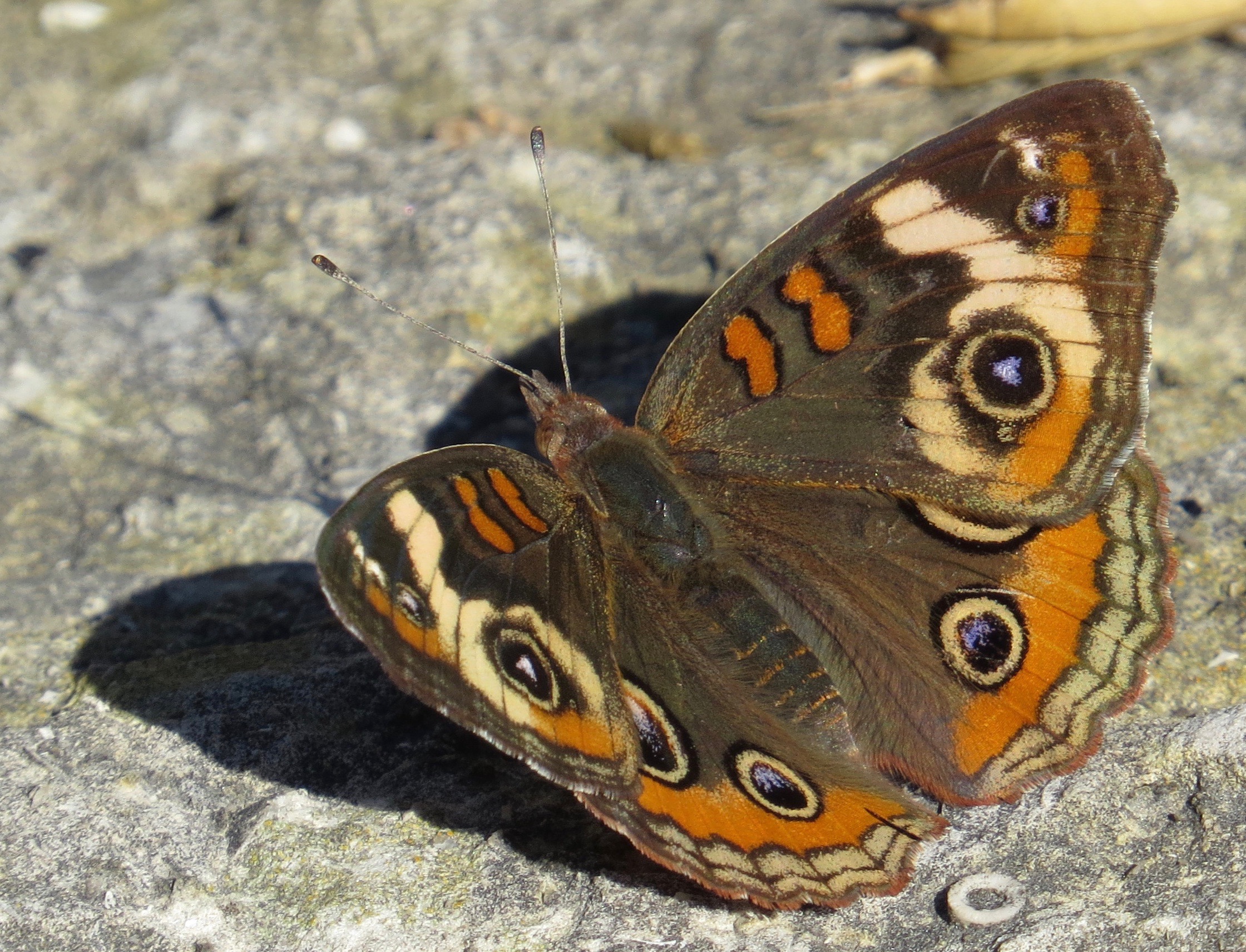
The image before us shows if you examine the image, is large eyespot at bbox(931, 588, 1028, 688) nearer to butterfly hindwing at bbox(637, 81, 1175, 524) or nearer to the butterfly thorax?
butterfly hindwing at bbox(637, 81, 1175, 524)

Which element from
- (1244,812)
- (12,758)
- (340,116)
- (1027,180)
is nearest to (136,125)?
(340,116)

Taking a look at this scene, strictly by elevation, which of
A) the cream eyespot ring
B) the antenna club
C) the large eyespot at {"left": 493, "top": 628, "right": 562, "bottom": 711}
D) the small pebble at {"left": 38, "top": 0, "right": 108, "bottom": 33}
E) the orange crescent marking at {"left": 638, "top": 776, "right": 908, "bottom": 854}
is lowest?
the orange crescent marking at {"left": 638, "top": 776, "right": 908, "bottom": 854}

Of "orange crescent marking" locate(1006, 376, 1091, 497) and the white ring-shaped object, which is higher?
"orange crescent marking" locate(1006, 376, 1091, 497)

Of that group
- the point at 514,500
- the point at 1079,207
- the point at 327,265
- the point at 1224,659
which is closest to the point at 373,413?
the point at 327,265

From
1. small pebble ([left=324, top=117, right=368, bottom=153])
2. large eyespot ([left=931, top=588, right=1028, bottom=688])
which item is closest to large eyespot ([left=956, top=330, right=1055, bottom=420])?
large eyespot ([left=931, top=588, right=1028, bottom=688])

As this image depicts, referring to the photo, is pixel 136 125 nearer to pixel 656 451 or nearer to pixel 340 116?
pixel 340 116

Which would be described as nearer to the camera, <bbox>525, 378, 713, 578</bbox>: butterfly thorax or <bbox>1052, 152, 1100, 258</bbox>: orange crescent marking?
<bbox>1052, 152, 1100, 258</bbox>: orange crescent marking

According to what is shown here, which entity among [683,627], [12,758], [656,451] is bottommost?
[12,758]
